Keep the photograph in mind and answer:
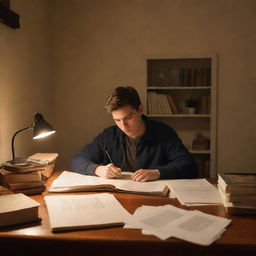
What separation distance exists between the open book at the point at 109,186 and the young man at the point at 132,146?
0.52ft

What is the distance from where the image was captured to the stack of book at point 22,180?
56.1 inches

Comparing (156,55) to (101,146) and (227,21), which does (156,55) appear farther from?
(101,146)

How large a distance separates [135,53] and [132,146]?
1.46 m

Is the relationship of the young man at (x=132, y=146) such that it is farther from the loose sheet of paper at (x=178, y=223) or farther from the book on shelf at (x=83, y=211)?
the loose sheet of paper at (x=178, y=223)

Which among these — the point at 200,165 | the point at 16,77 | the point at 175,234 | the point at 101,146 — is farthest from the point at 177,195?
the point at 200,165

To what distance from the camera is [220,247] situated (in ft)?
2.92

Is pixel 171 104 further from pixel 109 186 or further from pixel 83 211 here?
pixel 83 211

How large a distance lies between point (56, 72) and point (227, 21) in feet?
6.04

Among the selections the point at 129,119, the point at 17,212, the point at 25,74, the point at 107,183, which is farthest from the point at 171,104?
the point at 17,212

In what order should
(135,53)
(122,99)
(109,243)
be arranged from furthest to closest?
(135,53) < (122,99) < (109,243)

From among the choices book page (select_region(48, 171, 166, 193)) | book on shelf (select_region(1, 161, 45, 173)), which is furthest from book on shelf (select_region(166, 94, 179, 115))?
book on shelf (select_region(1, 161, 45, 173))

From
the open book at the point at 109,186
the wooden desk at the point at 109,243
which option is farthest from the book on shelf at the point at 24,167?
the wooden desk at the point at 109,243

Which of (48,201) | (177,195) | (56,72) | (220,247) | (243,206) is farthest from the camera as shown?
(56,72)

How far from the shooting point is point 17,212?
1.04 m
